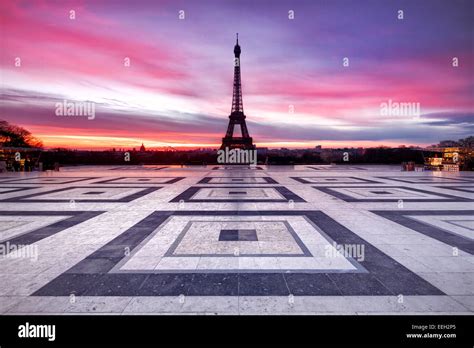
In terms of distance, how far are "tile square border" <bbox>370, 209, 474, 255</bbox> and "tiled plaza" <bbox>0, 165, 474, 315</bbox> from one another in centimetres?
3

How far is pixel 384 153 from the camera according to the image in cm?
5772

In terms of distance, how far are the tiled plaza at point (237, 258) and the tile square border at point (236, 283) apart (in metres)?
0.02

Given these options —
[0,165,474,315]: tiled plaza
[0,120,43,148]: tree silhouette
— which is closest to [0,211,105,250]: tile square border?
[0,165,474,315]: tiled plaza

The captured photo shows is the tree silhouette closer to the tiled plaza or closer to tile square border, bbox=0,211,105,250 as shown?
tile square border, bbox=0,211,105,250

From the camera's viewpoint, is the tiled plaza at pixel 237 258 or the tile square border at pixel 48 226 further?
the tile square border at pixel 48 226

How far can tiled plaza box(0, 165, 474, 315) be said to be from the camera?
3500mm

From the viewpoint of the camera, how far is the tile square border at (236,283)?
3.74 meters

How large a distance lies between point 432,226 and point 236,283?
19.9 ft

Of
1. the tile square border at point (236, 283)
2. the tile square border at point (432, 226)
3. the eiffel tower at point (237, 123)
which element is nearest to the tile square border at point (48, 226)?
the tile square border at point (236, 283)

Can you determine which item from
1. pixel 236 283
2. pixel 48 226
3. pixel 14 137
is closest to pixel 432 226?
pixel 236 283

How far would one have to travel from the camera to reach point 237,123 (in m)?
49.9

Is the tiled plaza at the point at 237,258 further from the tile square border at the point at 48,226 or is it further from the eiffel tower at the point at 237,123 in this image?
the eiffel tower at the point at 237,123
